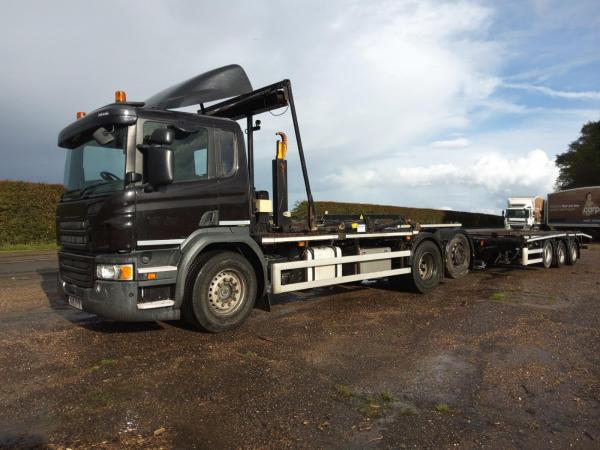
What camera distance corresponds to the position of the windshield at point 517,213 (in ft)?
95.6

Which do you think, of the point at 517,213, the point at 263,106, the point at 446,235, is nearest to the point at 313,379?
the point at 263,106

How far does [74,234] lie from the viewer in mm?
5520

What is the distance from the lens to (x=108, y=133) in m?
5.30

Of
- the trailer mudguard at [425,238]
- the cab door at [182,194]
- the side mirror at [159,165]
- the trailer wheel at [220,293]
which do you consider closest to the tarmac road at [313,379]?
the trailer wheel at [220,293]

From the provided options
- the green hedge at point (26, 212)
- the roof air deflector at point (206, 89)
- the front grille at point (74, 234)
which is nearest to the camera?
the front grille at point (74, 234)

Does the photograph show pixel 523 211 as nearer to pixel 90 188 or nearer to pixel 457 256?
pixel 457 256

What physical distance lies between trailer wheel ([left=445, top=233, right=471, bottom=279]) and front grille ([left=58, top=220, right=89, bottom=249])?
713 cm

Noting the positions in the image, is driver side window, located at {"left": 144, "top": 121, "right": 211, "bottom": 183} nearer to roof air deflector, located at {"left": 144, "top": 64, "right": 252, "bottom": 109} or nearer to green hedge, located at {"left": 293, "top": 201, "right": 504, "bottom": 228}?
roof air deflector, located at {"left": 144, "top": 64, "right": 252, "bottom": 109}

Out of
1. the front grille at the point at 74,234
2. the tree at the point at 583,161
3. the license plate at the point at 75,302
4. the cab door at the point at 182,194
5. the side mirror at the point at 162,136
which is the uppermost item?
the tree at the point at 583,161

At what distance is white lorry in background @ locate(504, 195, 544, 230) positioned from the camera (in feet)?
95.5

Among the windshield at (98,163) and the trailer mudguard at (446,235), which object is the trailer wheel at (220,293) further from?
the trailer mudguard at (446,235)

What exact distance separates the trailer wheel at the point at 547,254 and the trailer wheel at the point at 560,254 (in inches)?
9.5

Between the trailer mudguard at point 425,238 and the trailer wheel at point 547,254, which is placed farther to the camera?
the trailer wheel at point 547,254

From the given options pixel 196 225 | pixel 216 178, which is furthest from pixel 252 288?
pixel 216 178
